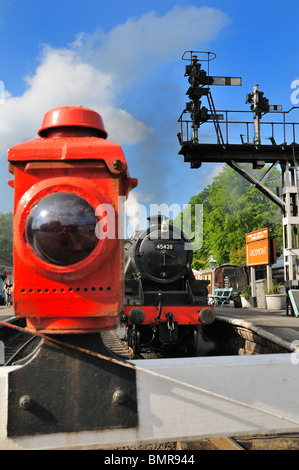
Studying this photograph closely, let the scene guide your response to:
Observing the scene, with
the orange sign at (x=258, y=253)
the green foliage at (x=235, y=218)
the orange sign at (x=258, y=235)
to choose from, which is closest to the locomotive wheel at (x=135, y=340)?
the orange sign at (x=258, y=253)

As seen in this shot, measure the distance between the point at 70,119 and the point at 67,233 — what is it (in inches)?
21.4

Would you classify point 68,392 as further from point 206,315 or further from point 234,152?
point 234,152

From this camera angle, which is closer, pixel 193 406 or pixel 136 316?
pixel 193 406

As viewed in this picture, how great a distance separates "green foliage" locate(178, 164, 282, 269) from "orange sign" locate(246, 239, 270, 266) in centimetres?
1432

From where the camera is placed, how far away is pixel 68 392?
1.52m

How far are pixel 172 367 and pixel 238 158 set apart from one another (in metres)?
13.0

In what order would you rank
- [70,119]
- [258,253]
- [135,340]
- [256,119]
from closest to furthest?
1. [70,119]
2. [135,340]
3. [256,119]
4. [258,253]

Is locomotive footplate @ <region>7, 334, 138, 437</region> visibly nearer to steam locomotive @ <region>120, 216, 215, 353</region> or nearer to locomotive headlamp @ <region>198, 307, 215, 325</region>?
steam locomotive @ <region>120, 216, 215, 353</region>

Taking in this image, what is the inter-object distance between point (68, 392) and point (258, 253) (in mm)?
17406

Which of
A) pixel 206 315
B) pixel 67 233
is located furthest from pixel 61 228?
pixel 206 315

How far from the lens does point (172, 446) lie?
3.22 m

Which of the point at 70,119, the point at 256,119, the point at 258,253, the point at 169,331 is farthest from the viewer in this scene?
the point at 258,253

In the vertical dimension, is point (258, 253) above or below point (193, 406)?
above

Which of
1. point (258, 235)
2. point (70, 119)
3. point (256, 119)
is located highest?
point (256, 119)
